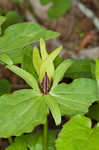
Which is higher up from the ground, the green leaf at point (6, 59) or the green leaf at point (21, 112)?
the green leaf at point (6, 59)

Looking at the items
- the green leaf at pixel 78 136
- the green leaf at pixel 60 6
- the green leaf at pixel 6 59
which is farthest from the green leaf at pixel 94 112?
the green leaf at pixel 60 6

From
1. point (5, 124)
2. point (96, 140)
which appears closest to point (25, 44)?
point (5, 124)

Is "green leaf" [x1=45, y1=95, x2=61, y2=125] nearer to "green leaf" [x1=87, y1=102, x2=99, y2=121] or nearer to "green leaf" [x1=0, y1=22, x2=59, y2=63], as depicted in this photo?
"green leaf" [x1=0, y1=22, x2=59, y2=63]

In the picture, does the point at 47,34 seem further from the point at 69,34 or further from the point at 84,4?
the point at 84,4

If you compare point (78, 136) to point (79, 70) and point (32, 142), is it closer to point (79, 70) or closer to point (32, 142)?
point (32, 142)

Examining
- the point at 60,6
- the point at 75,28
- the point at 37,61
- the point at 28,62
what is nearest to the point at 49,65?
the point at 37,61

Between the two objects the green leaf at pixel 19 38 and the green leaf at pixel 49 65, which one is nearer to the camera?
the green leaf at pixel 49 65

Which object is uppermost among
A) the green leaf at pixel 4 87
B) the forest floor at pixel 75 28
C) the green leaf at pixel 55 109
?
the forest floor at pixel 75 28

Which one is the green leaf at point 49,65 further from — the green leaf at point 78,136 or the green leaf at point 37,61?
the green leaf at point 78,136
